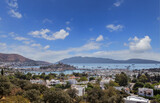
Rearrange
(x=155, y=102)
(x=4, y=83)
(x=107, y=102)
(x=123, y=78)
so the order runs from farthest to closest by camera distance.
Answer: (x=123, y=78) < (x=155, y=102) < (x=107, y=102) < (x=4, y=83)

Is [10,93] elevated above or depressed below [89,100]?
above

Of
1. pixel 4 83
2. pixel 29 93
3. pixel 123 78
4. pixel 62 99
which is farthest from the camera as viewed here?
pixel 123 78

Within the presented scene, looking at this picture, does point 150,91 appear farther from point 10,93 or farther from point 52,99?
point 10,93

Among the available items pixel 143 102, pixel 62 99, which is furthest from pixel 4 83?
pixel 143 102

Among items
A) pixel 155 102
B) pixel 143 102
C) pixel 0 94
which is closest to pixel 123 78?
pixel 155 102

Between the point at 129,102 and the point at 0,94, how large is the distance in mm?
15657

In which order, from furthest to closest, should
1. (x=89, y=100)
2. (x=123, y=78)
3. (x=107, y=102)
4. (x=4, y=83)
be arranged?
(x=123, y=78), (x=89, y=100), (x=107, y=102), (x=4, y=83)

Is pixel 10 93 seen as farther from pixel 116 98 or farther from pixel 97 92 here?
pixel 116 98

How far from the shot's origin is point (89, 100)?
630 inches

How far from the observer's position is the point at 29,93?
1180cm

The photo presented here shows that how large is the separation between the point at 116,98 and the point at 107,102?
48.6 inches

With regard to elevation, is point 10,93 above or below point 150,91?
above

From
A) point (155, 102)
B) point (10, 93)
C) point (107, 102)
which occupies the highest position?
point (10, 93)

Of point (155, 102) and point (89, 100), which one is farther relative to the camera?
point (155, 102)
